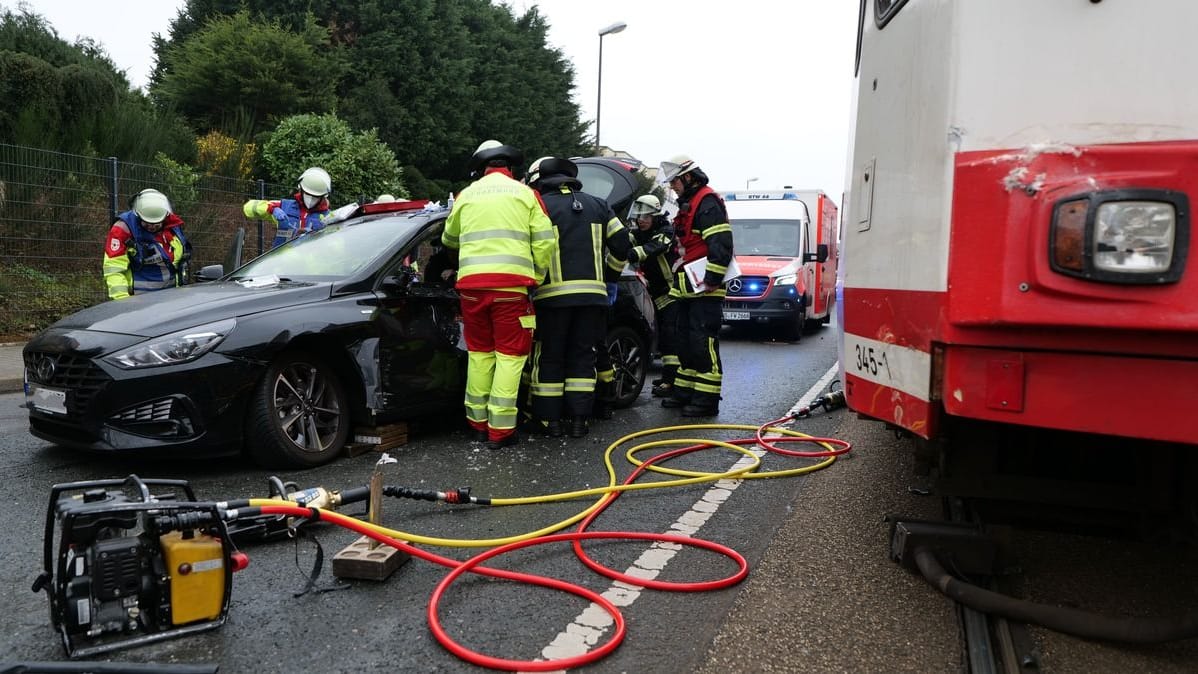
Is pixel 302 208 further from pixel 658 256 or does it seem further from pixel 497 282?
pixel 497 282

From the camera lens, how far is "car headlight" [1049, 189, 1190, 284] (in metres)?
1.87

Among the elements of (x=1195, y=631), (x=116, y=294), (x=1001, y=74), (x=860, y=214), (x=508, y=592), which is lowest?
(x=508, y=592)

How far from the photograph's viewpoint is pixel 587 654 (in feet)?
8.05

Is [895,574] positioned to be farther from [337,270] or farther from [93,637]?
[337,270]

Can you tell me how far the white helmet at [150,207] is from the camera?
6.49 m

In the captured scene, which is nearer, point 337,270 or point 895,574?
point 895,574

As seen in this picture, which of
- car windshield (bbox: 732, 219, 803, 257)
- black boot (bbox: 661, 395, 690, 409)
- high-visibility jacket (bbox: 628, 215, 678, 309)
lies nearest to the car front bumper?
black boot (bbox: 661, 395, 690, 409)

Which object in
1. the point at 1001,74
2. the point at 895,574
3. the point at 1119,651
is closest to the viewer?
the point at 1001,74

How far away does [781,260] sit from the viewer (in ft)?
43.9

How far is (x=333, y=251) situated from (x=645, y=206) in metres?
3.09

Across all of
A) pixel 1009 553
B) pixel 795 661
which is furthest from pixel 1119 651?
pixel 795 661

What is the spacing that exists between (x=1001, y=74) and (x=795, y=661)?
1.77 meters

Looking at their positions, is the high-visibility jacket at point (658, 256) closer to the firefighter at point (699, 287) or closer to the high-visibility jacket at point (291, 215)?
the firefighter at point (699, 287)

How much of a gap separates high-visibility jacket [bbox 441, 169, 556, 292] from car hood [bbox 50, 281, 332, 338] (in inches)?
34.9
